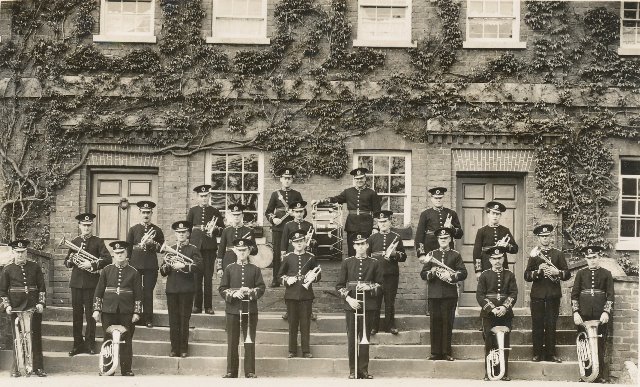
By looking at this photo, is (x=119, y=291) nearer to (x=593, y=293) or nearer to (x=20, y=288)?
(x=20, y=288)

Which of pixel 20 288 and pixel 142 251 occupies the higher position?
pixel 142 251

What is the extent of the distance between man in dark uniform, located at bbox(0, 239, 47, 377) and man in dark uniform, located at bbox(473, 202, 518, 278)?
6.61 metres

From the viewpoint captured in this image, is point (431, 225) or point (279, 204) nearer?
point (431, 225)

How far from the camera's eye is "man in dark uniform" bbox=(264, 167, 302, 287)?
17.2 m

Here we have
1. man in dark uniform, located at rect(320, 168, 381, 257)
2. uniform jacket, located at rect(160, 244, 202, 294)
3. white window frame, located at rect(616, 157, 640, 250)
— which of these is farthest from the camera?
white window frame, located at rect(616, 157, 640, 250)

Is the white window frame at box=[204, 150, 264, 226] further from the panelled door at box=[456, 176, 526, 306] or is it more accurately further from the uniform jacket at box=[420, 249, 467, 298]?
the uniform jacket at box=[420, 249, 467, 298]

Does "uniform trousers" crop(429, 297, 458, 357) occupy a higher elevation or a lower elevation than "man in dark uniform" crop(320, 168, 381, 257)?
lower

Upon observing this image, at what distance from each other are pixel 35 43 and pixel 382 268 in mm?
7811

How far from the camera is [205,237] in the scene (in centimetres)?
1684

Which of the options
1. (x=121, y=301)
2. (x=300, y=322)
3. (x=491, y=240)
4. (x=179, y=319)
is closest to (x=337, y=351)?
(x=300, y=322)

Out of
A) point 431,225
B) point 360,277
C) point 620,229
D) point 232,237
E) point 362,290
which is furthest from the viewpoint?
point 620,229

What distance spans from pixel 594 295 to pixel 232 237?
18.4 feet

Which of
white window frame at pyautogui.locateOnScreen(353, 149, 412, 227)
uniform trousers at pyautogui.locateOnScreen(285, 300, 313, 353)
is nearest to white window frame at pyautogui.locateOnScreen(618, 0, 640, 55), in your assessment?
white window frame at pyautogui.locateOnScreen(353, 149, 412, 227)

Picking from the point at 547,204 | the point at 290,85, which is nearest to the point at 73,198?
the point at 290,85
